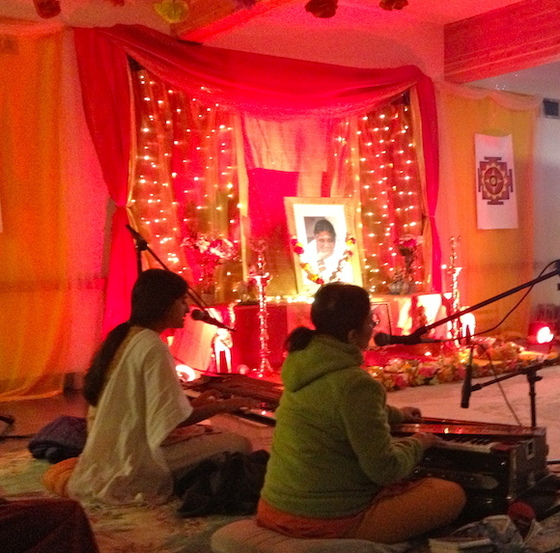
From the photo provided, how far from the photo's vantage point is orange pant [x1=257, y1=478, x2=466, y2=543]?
95.4 inches

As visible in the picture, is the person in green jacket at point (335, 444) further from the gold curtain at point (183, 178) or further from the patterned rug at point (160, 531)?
the gold curtain at point (183, 178)

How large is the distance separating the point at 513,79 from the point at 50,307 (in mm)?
5904

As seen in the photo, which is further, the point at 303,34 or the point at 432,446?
the point at 303,34

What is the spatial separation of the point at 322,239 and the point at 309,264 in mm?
310

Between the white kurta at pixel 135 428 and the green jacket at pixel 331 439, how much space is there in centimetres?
83

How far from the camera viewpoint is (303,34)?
7.52 metres

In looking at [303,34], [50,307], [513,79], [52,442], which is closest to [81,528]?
[52,442]

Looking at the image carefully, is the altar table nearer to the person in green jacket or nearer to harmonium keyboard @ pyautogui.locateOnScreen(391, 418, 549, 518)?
harmonium keyboard @ pyautogui.locateOnScreen(391, 418, 549, 518)

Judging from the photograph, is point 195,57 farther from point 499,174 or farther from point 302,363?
point 302,363

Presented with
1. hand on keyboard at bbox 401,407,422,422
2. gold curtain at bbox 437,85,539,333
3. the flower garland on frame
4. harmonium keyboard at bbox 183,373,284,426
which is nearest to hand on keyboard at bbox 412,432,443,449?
hand on keyboard at bbox 401,407,422,422

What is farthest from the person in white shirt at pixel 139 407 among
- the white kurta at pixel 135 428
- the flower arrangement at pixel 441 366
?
the flower arrangement at pixel 441 366

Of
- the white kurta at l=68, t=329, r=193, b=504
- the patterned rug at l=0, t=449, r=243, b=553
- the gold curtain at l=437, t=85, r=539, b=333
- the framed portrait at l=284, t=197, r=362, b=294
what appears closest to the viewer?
the patterned rug at l=0, t=449, r=243, b=553

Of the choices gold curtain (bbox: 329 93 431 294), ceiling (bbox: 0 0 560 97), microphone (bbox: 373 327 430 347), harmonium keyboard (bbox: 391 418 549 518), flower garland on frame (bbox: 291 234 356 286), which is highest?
ceiling (bbox: 0 0 560 97)

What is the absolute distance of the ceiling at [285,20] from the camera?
6.13m
